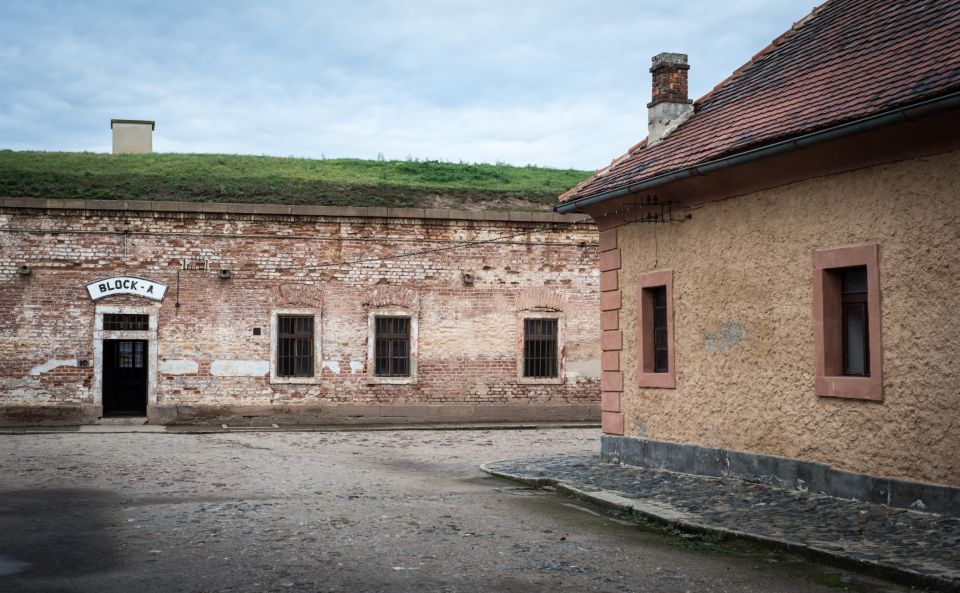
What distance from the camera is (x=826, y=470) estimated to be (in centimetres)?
1010

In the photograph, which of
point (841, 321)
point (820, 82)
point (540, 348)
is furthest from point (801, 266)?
point (540, 348)

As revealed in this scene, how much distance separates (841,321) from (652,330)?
12.0ft

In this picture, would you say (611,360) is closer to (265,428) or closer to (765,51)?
(765,51)

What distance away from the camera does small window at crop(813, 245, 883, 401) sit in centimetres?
998

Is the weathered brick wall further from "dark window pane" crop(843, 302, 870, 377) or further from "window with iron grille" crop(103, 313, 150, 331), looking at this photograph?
"dark window pane" crop(843, 302, 870, 377)

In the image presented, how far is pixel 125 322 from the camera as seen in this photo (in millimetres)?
23406

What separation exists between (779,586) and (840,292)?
15.0ft

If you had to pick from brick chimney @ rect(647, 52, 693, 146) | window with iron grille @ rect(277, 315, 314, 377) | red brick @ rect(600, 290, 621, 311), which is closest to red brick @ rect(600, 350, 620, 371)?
red brick @ rect(600, 290, 621, 311)

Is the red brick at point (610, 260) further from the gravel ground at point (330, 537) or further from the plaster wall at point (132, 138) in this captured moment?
the plaster wall at point (132, 138)

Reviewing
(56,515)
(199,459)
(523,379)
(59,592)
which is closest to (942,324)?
(59,592)

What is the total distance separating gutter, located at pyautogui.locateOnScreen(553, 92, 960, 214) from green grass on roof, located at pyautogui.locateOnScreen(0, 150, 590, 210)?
14.0m

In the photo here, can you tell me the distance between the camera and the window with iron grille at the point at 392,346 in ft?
80.8

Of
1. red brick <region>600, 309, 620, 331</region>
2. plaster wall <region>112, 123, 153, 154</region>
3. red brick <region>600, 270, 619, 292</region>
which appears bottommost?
red brick <region>600, 309, 620, 331</region>

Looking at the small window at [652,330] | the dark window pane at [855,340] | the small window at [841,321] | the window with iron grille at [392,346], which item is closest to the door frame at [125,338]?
the window with iron grille at [392,346]
